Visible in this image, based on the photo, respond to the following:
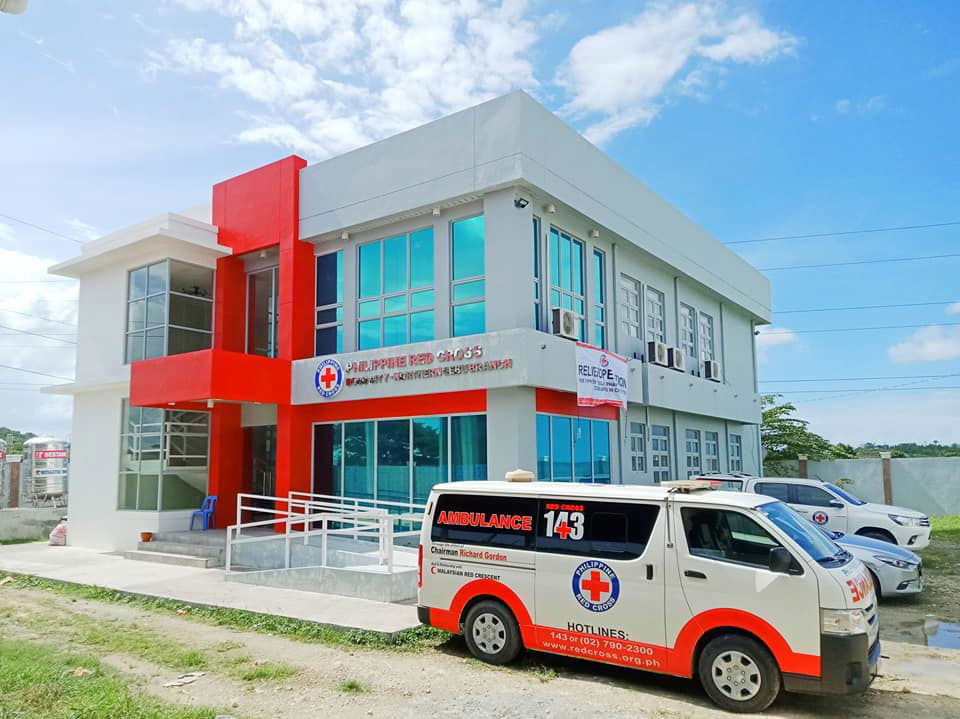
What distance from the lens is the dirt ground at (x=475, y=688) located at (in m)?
6.66

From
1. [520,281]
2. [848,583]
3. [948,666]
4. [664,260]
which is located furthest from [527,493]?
[664,260]

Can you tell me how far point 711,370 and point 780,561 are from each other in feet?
56.0

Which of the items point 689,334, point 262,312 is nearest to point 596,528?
point 262,312

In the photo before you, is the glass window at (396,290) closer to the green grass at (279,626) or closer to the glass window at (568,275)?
the glass window at (568,275)

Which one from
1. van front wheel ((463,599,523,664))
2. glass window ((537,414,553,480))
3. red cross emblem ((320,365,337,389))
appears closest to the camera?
van front wheel ((463,599,523,664))

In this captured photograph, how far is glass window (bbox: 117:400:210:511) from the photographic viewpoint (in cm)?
1848

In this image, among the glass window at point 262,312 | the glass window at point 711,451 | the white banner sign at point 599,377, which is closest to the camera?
the white banner sign at point 599,377

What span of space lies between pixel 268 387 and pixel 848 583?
508 inches

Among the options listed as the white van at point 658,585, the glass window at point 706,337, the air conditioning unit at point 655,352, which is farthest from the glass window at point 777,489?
the glass window at point 706,337

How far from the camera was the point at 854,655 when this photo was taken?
249 inches

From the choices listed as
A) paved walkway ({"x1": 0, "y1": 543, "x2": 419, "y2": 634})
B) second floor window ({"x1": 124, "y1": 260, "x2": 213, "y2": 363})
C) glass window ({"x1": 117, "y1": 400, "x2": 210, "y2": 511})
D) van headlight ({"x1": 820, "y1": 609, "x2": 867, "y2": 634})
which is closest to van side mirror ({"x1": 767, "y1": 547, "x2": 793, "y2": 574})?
van headlight ({"x1": 820, "y1": 609, "x2": 867, "y2": 634})

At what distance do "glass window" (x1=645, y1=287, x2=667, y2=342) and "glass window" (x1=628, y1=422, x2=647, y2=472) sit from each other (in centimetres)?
255

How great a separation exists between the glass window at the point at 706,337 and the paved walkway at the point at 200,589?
15420 millimetres

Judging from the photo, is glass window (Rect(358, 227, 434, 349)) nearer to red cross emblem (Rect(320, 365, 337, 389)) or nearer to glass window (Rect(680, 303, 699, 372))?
red cross emblem (Rect(320, 365, 337, 389))
